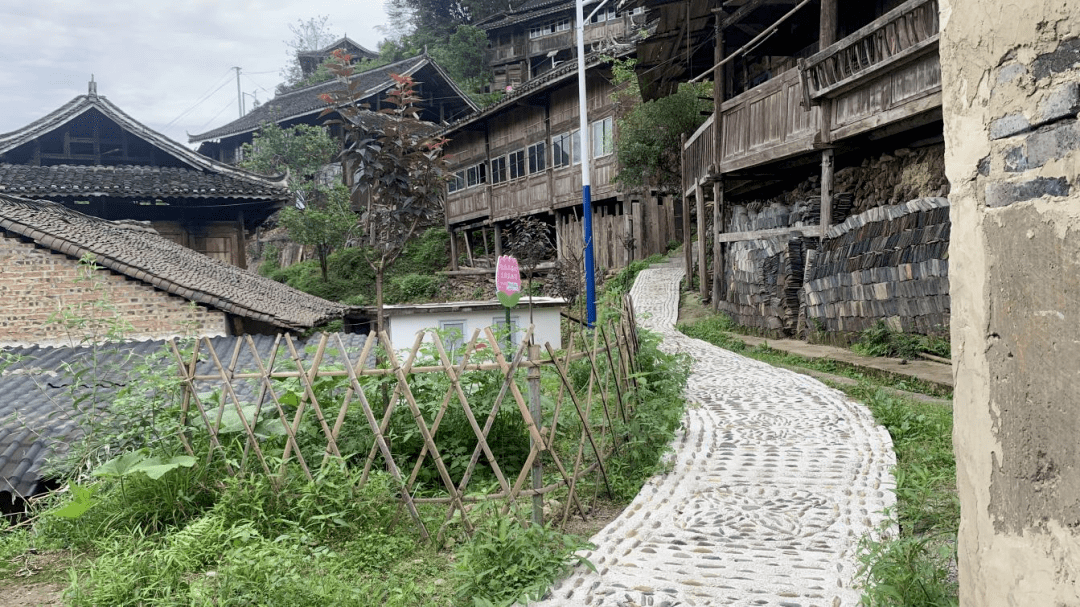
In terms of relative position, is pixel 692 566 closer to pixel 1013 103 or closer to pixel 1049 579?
pixel 1049 579

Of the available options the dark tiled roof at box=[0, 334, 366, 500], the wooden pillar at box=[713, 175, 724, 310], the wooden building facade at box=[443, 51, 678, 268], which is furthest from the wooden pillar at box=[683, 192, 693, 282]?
the dark tiled roof at box=[0, 334, 366, 500]

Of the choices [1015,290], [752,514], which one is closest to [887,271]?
[752,514]

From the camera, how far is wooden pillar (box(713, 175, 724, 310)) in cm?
1388

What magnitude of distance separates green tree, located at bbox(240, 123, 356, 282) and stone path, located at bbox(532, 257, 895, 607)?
67.3 feet

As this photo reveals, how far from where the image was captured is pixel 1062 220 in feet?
6.73

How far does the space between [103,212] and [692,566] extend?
1505 cm

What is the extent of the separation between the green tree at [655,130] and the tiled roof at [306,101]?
11119 millimetres

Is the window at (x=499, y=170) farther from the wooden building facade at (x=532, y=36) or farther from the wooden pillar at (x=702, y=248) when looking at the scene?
the wooden pillar at (x=702, y=248)

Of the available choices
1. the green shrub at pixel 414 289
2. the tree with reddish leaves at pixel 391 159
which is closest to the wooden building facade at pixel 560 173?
the green shrub at pixel 414 289

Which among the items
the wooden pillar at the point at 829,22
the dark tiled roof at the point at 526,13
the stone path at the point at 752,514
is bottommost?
the stone path at the point at 752,514

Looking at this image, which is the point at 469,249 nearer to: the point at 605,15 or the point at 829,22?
the point at 605,15

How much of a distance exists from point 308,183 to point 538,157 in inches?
393

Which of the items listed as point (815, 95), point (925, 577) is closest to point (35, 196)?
point (815, 95)

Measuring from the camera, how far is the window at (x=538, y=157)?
22.1 meters
